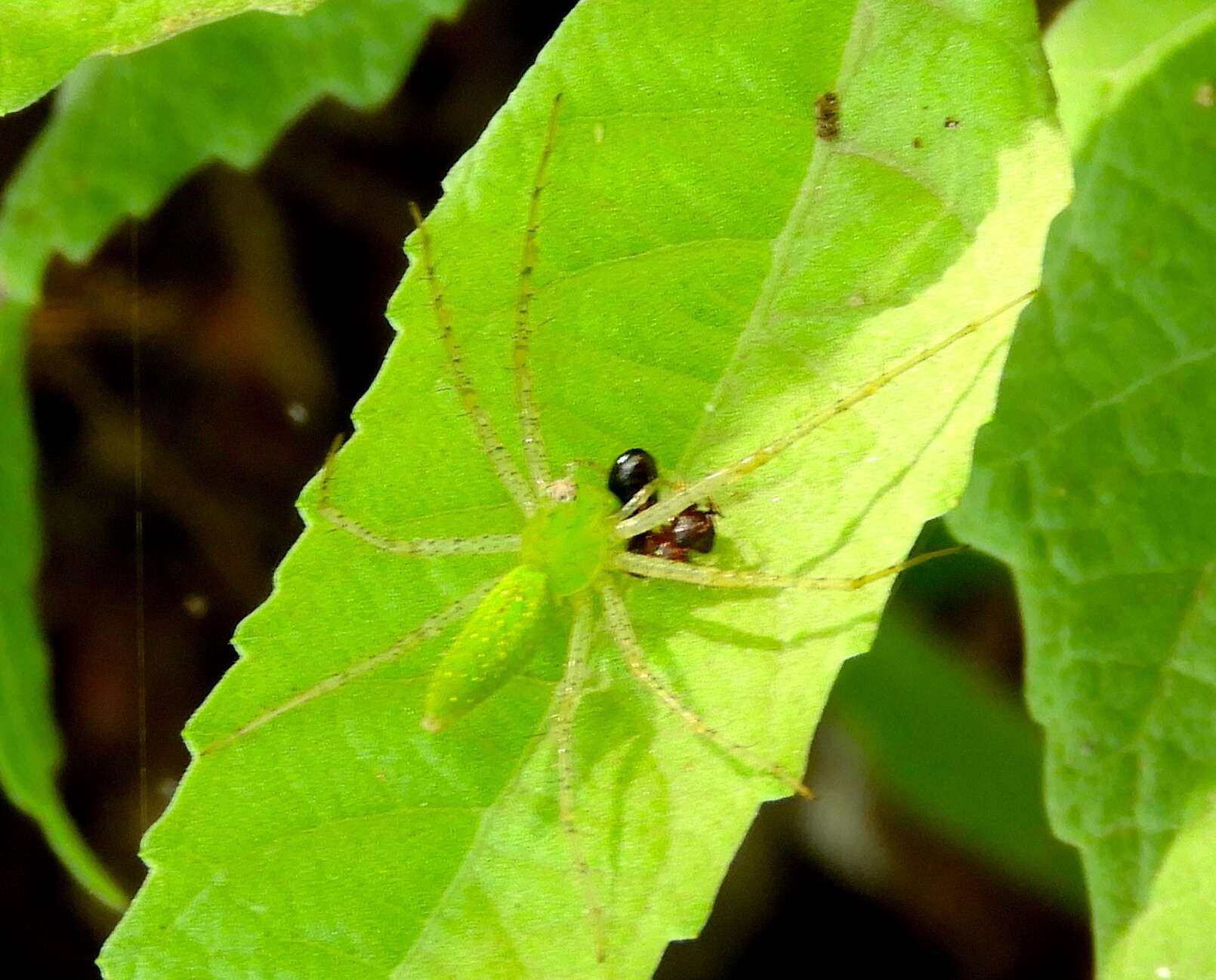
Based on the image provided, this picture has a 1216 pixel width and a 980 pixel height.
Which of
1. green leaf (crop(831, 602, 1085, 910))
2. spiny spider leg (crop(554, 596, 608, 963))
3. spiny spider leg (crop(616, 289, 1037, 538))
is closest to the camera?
spiny spider leg (crop(616, 289, 1037, 538))

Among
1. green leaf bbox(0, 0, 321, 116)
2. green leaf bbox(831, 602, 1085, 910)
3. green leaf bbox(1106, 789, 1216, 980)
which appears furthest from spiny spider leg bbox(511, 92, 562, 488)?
green leaf bbox(831, 602, 1085, 910)

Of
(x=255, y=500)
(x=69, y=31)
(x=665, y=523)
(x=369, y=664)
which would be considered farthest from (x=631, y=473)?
(x=255, y=500)

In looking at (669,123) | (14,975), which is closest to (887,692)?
(669,123)

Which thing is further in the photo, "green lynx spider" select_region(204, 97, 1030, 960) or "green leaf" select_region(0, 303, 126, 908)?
"green leaf" select_region(0, 303, 126, 908)

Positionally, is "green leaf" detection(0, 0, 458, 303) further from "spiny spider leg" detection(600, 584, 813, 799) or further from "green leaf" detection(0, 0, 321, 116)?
"spiny spider leg" detection(600, 584, 813, 799)

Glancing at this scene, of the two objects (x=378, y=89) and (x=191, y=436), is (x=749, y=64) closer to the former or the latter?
(x=378, y=89)

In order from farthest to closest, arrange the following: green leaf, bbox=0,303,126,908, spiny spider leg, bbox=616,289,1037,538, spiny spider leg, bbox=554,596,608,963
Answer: green leaf, bbox=0,303,126,908 → spiny spider leg, bbox=554,596,608,963 → spiny spider leg, bbox=616,289,1037,538

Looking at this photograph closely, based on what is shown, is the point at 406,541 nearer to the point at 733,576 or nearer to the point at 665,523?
the point at 733,576

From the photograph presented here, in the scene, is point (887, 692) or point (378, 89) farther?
point (887, 692)
